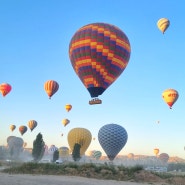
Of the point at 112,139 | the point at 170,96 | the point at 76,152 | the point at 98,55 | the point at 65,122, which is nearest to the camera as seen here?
the point at 98,55

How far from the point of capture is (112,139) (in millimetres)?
84938

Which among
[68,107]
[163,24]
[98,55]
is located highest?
[163,24]

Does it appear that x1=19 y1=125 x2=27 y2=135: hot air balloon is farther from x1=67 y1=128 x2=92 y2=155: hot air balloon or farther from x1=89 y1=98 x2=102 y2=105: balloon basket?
x1=89 y1=98 x2=102 y2=105: balloon basket

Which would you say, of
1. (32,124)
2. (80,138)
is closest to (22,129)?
(32,124)

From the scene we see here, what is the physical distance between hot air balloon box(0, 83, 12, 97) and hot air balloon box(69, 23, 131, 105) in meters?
33.5

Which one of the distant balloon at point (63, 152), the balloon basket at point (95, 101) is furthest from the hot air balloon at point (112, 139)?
the distant balloon at point (63, 152)

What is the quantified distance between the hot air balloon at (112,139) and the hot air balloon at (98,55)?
3233 cm

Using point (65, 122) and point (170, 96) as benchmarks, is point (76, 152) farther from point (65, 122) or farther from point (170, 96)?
point (170, 96)

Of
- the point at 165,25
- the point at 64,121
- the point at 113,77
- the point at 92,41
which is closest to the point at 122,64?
the point at 113,77

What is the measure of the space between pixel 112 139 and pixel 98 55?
3695cm

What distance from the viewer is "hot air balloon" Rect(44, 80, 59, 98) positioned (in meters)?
71.6

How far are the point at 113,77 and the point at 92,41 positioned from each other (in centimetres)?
753

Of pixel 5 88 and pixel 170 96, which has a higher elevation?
pixel 5 88

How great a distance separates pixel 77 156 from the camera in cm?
9344
